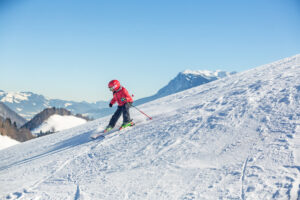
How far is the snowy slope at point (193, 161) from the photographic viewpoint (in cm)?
394

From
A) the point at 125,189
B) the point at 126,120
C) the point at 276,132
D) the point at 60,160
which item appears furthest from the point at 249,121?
the point at 60,160

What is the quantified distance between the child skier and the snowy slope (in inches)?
46.4

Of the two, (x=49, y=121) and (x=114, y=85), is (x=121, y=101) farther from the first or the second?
(x=49, y=121)

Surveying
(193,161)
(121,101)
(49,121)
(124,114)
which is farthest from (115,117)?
(49,121)

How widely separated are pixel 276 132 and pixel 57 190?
499 cm

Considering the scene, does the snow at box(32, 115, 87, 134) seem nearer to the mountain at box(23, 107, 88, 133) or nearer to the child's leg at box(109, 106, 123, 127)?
the mountain at box(23, 107, 88, 133)

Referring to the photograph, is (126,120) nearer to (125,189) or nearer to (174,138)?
(174,138)

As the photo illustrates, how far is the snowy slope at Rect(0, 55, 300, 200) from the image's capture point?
12.9ft

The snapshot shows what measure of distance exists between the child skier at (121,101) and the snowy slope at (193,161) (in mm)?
1178

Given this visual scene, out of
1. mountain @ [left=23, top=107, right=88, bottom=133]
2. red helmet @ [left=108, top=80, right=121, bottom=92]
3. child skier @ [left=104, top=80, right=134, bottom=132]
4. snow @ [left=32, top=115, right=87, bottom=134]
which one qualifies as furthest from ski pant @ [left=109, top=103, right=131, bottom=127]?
mountain @ [left=23, top=107, right=88, bottom=133]

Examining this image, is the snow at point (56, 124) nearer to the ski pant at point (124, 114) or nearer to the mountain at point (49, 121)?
the mountain at point (49, 121)

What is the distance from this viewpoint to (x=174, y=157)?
539 centimetres

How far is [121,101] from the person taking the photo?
9.70m

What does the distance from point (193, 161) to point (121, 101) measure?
5.31 metres
